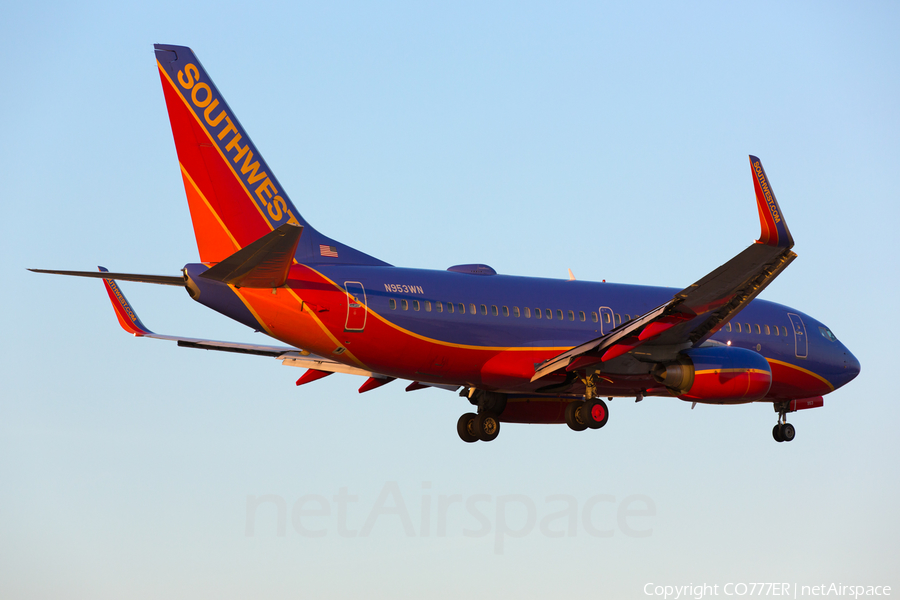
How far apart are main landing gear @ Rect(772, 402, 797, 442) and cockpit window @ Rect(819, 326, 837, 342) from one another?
8.59 feet

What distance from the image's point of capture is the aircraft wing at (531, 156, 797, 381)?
21.6m

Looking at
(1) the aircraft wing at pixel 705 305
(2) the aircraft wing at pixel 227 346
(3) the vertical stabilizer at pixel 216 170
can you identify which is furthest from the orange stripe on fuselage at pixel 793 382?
(3) the vertical stabilizer at pixel 216 170

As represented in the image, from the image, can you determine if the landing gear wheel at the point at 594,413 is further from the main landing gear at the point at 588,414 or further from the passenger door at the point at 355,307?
the passenger door at the point at 355,307

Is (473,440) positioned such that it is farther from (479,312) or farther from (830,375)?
(830,375)

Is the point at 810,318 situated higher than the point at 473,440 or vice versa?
the point at 810,318

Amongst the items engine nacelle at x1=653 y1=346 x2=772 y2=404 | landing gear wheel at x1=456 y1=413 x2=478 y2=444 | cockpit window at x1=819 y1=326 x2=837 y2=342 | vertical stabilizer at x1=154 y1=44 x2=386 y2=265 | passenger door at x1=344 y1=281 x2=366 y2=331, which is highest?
vertical stabilizer at x1=154 y1=44 x2=386 y2=265

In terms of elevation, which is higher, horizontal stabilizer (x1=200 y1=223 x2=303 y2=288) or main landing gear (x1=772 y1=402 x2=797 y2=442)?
horizontal stabilizer (x1=200 y1=223 x2=303 y2=288)

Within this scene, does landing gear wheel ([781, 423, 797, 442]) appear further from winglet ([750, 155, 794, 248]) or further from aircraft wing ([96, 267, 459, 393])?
aircraft wing ([96, 267, 459, 393])

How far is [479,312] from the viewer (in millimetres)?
26031

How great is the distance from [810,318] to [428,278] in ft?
47.2

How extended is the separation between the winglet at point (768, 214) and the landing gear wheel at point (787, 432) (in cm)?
1215

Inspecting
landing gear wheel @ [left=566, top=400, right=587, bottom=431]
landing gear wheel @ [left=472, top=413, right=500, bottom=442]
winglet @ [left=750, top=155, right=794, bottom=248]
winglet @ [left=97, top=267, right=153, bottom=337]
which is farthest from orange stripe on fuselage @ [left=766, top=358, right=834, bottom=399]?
winglet @ [left=97, top=267, right=153, bottom=337]

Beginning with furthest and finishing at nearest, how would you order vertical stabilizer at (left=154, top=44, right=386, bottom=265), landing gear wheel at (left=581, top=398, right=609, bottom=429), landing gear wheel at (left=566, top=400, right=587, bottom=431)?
landing gear wheel at (left=566, top=400, right=587, bottom=431) → landing gear wheel at (left=581, top=398, right=609, bottom=429) → vertical stabilizer at (left=154, top=44, right=386, bottom=265)

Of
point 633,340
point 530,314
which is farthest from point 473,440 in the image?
point 633,340
